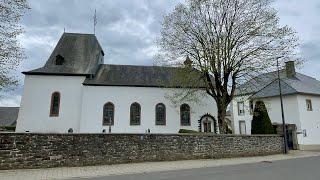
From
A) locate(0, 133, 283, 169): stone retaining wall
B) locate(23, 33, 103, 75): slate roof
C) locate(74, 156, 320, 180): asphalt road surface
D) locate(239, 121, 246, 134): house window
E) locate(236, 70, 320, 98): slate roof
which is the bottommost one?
locate(74, 156, 320, 180): asphalt road surface

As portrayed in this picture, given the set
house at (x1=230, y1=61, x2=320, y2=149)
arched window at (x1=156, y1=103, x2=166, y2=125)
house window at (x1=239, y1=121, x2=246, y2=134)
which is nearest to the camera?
house at (x1=230, y1=61, x2=320, y2=149)

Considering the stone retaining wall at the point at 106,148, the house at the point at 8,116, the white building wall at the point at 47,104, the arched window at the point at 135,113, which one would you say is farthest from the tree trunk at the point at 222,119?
the house at the point at 8,116

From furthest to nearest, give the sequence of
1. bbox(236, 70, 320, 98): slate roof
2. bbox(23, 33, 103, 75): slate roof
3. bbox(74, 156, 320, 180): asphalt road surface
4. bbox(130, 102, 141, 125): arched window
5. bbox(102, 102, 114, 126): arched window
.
Result: 1. bbox(23, 33, 103, 75): slate roof
2. bbox(236, 70, 320, 98): slate roof
3. bbox(130, 102, 141, 125): arched window
4. bbox(102, 102, 114, 126): arched window
5. bbox(74, 156, 320, 180): asphalt road surface

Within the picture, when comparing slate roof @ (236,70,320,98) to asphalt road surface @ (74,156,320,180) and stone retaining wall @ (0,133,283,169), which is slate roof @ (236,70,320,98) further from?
asphalt road surface @ (74,156,320,180)

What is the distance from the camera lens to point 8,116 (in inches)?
1937

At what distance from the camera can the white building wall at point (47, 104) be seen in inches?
965

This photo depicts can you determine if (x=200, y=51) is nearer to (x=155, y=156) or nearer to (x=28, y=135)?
(x=155, y=156)

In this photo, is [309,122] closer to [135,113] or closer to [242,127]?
[242,127]

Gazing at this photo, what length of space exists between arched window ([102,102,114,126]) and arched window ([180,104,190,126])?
757cm

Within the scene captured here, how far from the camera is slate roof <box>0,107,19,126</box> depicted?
4724cm

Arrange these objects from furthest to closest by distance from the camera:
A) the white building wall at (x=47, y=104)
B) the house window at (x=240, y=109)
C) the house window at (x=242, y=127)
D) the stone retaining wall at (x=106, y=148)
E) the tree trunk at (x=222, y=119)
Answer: the house window at (x=240, y=109) < the house window at (x=242, y=127) < the white building wall at (x=47, y=104) < the tree trunk at (x=222, y=119) < the stone retaining wall at (x=106, y=148)

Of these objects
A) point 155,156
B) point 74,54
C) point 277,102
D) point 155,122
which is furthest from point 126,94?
point 277,102

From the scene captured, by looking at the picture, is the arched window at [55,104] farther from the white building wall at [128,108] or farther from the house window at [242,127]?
the house window at [242,127]

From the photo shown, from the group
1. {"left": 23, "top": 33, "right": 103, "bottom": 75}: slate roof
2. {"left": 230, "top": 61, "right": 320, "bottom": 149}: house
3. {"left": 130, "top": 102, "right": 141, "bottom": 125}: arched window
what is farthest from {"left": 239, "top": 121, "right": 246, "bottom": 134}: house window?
{"left": 23, "top": 33, "right": 103, "bottom": 75}: slate roof
